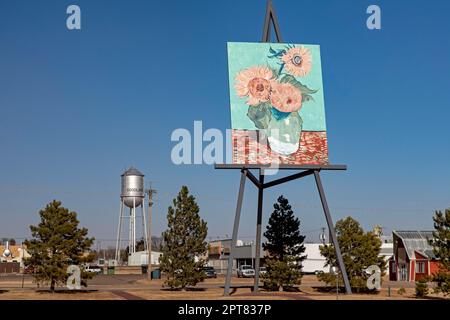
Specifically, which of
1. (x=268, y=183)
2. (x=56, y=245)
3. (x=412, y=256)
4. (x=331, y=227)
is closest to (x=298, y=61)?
(x=268, y=183)

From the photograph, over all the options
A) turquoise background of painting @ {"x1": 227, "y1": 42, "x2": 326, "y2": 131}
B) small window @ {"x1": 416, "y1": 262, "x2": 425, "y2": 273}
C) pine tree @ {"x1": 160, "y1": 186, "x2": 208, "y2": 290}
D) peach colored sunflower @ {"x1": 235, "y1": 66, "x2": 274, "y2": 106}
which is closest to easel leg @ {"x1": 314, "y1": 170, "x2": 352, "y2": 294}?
turquoise background of painting @ {"x1": 227, "y1": 42, "x2": 326, "y2": 131}

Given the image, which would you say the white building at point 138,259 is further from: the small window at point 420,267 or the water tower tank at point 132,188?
the small window at point 420,267

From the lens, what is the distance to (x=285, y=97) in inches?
1393

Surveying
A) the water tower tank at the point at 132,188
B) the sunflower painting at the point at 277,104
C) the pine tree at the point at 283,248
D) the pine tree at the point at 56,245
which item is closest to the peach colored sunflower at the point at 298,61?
the sunflower painting at the point at 277,104

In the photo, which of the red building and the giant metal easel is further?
the red building

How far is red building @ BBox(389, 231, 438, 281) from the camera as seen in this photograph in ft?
228

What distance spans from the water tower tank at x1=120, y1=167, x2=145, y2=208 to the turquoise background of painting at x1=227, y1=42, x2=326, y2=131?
6557cm

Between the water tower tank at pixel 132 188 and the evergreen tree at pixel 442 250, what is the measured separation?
66.5 meters

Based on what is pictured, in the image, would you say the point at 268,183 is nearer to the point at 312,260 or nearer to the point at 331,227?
the point at 331,227

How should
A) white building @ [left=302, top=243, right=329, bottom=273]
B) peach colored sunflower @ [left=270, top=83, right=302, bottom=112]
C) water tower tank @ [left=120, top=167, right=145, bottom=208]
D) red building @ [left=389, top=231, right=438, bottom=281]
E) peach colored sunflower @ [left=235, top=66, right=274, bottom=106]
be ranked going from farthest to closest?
water tower tank @ [left=120, top=167, right=145, bottom=208] < white building @ [left=302, top=243, right=329, bottom=273] < red building @ [left=389, top=231, right=438, bottom=281] < peach colored sunflower @ [left=270, top=83, right=302, bottom=112] < peach colored sunflower @ [left=235, top=66, right=274, bottom=106]

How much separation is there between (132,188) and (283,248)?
58.5 meters

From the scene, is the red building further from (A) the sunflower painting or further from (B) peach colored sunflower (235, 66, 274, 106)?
(B) peach colored sunflower (235, 66, 274, 106)
